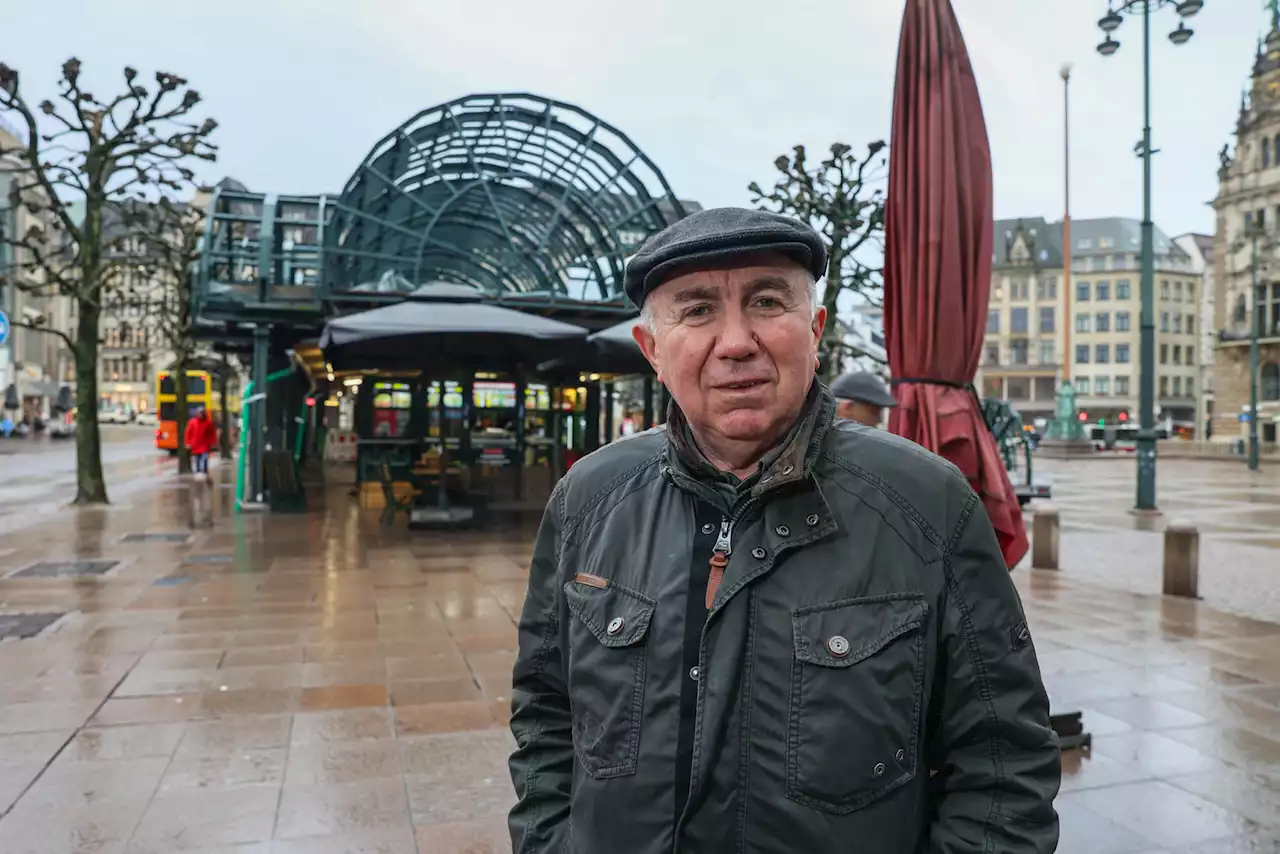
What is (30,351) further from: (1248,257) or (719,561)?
(719,561)

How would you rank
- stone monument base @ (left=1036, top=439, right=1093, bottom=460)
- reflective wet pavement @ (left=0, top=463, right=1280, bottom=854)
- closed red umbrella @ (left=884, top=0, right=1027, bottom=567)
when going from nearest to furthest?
reflective wet pavement @ (left=0, top=463, right=1280, bottom=854)
closed red umbrella @ (left=884, top=0, right=1027, bottom=567)
stone monument base @ (left=1036, top=439, right=1093, bottom=460)

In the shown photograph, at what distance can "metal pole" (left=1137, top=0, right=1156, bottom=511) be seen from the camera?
656 inches

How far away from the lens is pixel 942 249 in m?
4.05

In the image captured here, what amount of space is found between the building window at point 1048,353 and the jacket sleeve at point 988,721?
306 ft

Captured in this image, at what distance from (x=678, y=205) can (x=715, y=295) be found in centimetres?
1454

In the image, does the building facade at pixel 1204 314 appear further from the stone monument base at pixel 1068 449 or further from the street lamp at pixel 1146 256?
the street lamp at pixel 1146 256

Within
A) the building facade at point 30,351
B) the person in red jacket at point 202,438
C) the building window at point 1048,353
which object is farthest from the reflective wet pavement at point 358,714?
the building window at point 1048,353

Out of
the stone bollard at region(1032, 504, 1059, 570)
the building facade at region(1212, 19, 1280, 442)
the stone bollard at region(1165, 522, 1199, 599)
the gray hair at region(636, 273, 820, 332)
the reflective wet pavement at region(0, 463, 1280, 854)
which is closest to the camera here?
the gray hair at region(636, 273, 820, 332)

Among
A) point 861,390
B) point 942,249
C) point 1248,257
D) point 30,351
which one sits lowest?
point 861,390

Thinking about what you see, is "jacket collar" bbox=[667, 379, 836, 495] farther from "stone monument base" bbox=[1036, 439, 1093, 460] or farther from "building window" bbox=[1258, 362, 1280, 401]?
"building window" bbox=[1258, 362, 1280, 401]

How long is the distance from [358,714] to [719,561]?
3.99 metres

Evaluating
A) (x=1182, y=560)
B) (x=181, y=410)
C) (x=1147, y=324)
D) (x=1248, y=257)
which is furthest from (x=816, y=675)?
(x=1248, y=257)

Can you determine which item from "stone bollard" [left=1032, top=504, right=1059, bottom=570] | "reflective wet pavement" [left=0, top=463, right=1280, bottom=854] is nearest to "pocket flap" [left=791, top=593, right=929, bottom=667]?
"reflective wet pavement" [left=0, top=463, right=1280, bottom=854]

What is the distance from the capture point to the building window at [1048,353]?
87.6 m
